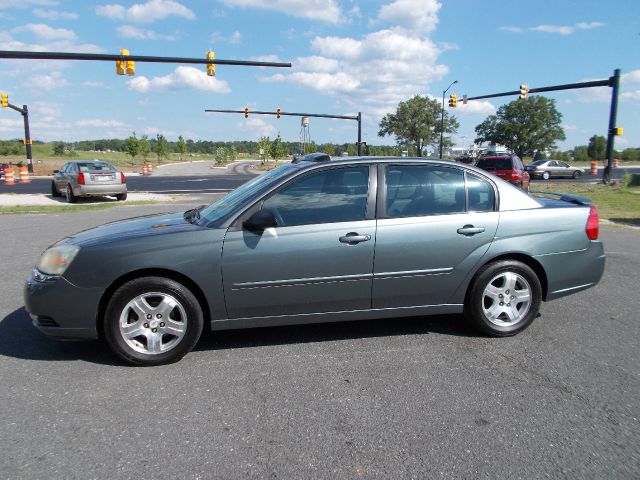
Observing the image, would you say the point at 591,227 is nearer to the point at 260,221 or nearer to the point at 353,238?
the point at 353,238

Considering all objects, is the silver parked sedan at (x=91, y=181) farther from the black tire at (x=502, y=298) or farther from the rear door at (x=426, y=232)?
the black tire at (x=502, y=298)

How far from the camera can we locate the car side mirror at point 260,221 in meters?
3.62

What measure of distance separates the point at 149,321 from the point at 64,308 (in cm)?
63

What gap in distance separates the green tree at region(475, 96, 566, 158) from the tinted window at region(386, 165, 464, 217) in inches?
3521

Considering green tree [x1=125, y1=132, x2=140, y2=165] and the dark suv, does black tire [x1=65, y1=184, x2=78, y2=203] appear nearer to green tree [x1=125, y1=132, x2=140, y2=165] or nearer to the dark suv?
the dark suv

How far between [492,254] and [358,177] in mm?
1356

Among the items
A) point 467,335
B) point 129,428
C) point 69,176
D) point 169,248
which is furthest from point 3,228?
point 467,335

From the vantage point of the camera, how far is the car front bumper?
139 inches

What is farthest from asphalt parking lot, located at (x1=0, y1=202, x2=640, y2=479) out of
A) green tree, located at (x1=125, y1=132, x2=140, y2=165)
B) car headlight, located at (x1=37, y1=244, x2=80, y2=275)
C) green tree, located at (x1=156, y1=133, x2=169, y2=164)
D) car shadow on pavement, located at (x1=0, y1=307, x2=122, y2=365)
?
green tree, located at (x1=156, y1=133, x2=169, y2=164)

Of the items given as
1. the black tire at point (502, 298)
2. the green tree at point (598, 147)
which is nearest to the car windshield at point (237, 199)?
the black tire at point (502, 298)

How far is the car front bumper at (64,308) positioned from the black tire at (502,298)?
309 centimetres

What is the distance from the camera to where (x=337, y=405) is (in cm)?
309

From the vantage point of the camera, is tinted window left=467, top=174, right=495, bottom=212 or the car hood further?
tinted window left=467, top=174, right=495, bottom=212

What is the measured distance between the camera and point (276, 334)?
14.1ft
